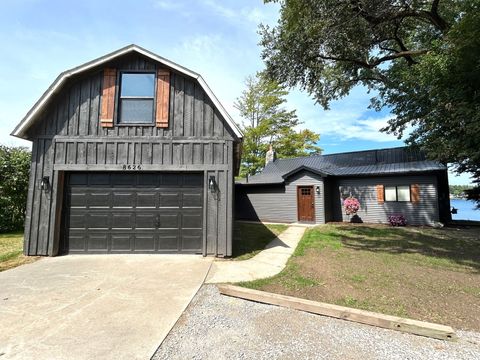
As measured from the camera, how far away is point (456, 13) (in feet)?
33.9

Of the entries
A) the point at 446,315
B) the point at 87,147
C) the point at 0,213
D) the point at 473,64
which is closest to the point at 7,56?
the point at 87,147

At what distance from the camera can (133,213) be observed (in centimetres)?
719

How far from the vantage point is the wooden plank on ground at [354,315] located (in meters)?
2.98

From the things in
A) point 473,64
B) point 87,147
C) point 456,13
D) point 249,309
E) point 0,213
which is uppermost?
point 456,13

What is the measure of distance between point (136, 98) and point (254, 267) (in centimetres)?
595

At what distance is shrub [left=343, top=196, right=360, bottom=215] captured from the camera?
14.8 m

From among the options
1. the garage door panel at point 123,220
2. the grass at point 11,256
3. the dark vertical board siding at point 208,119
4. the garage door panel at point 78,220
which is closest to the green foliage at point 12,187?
the grass at point 11,256

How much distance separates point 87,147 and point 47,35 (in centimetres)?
360

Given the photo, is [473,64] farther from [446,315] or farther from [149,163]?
[149,163]

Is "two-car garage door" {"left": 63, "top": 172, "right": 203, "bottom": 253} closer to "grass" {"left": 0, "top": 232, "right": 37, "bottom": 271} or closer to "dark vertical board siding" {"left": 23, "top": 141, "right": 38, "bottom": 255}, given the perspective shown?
"dark vertical board siding" {"left": 23, "top": 141, "right": 38, "bottom": 255}

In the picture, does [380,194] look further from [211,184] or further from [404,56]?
[211,184]

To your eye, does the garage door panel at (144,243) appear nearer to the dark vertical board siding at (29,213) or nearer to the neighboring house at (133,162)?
the neighboring house at (133,162)

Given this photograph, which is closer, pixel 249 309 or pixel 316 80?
pixel 249 309

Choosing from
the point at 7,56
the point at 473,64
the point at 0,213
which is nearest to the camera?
the point at 473,64
